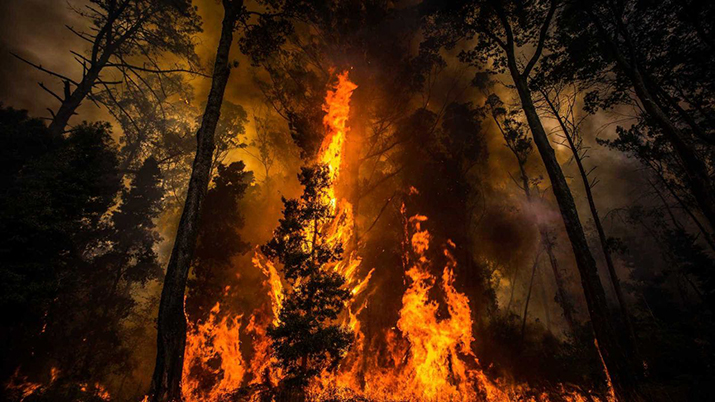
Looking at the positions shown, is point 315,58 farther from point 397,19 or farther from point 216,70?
point 216,70

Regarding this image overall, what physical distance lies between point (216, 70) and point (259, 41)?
3928mm

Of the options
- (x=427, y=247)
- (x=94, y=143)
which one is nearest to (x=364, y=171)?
(x=427, y=247)

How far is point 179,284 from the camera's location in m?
5.96

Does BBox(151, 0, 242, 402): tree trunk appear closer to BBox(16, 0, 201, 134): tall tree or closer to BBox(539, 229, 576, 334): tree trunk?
BBox(16, 0, 201, 134): tall tree

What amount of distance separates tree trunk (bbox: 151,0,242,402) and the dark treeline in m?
0.04

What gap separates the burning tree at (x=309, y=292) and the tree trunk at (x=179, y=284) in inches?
106

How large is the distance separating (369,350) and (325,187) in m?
11.5

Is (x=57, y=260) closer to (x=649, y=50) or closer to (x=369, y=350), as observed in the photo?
(x=369, y=350)

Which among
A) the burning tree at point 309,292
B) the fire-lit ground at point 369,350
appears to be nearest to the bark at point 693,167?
the fire-lit ground at point 369,350

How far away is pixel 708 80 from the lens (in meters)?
11.0

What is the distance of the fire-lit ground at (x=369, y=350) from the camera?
33.1ft

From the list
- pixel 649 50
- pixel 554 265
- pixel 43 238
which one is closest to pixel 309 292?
pixel 43 238

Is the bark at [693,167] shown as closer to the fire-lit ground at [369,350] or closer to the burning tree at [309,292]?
the fire-lit ground at [369,350]

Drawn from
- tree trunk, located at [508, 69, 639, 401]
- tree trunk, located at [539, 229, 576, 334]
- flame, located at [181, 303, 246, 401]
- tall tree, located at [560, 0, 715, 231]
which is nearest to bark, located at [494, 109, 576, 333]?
tree trunk, located at [539, 229, 576, 334]
